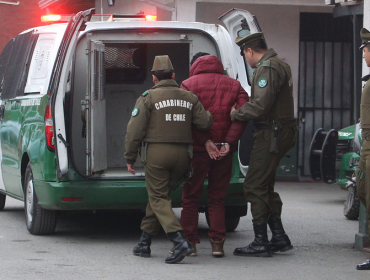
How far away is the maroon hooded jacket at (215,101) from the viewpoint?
6094 millimetres

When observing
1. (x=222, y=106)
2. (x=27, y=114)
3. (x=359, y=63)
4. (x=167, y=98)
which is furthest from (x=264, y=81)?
(x=359, y=63)

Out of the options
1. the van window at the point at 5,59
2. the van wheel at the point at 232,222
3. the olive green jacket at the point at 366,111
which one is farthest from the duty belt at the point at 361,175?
the van window at the point at 5,59

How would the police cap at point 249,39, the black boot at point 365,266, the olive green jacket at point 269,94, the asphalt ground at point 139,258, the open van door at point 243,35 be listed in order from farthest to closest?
the open van door at point 243,35 < the police cap at point 249,39 < the olive green jacket at point 269,94 < the black boot at point 365,266 < the asphalt ground at point 139,258

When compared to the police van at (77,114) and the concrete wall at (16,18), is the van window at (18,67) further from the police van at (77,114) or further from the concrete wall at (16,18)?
the concrete wall at (16,18)

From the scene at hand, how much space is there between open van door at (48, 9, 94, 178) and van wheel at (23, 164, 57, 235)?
2.29 ft

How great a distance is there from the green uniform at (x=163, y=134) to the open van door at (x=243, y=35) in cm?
108

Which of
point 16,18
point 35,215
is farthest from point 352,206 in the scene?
point 16,18

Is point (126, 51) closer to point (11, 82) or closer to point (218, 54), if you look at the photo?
point (11, 82)

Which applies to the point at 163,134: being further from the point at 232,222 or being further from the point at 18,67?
the point at 18,67

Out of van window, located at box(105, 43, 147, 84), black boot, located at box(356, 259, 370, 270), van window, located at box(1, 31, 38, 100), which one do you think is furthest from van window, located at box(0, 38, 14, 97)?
black boot, located at box(356, 259, 370, 270)

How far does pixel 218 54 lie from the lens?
273 inches

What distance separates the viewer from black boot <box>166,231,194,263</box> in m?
5.75

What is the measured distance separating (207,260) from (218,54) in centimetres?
204

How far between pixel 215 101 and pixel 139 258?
146 cm
